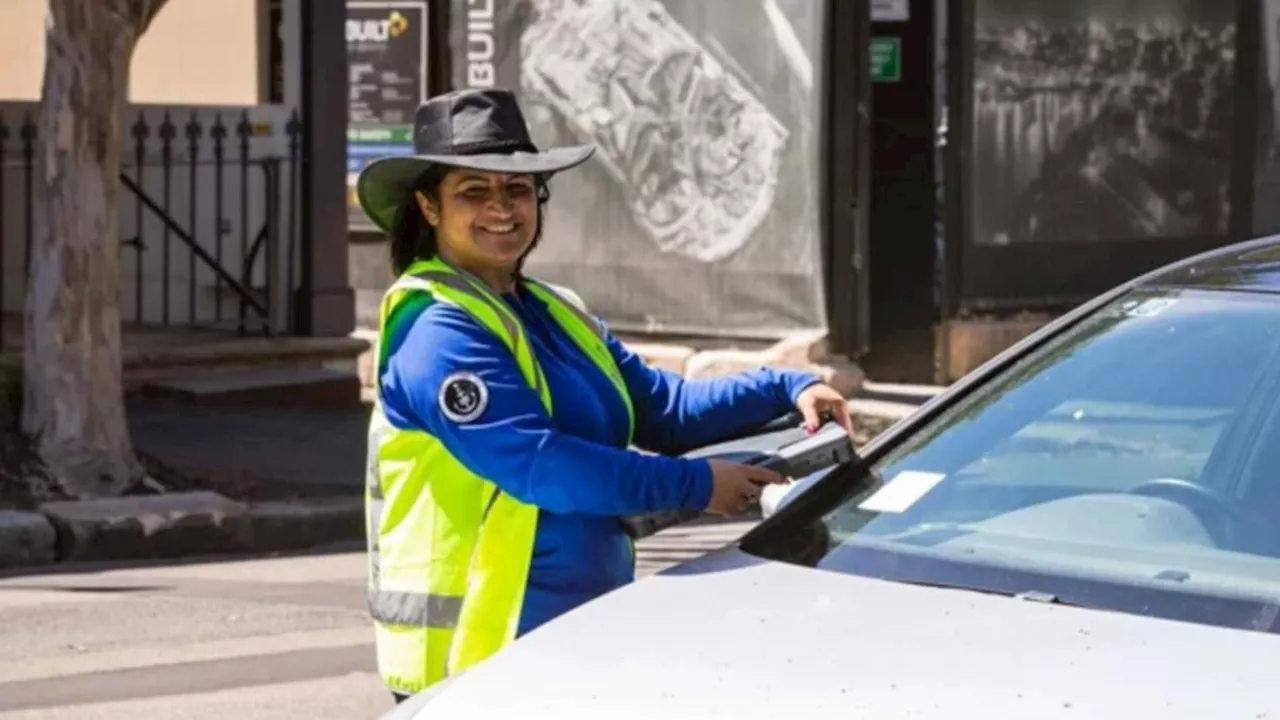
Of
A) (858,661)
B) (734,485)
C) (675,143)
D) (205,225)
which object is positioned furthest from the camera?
(675,143)

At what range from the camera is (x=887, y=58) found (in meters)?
15.4

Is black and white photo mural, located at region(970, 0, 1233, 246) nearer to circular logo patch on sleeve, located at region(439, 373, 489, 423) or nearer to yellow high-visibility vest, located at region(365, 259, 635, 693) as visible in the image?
yellow high-visibility vest, located at region(365, 259, 635, 693)

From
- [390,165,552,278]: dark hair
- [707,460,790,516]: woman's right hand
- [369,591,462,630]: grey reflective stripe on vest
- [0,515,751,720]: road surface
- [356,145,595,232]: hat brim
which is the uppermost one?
[356,145,595,232]: hat brim

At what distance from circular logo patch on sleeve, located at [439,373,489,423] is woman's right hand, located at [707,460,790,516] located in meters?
0.39

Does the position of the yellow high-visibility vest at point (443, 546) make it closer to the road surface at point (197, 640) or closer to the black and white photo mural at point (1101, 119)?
the road surface at point (197, 640)

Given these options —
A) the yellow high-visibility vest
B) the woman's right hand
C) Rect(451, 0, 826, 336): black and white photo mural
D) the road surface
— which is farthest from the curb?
the woman's right hand

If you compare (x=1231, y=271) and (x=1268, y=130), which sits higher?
(x=1268, y=130)

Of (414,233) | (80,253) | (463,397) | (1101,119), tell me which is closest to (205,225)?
(80,253)

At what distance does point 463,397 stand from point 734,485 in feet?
1.51

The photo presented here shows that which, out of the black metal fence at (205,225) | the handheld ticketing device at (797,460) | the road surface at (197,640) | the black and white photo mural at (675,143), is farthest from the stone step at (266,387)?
the handheld ticketing device at (797,460)

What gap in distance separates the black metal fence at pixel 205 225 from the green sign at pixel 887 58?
356 centimetres

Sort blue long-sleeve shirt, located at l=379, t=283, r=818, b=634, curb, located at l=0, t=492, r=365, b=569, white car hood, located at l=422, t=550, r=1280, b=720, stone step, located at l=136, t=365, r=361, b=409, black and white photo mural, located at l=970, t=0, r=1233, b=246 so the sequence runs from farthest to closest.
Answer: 1. black and white photo mural, located at l=970, t=0, r=1233, b=246
2. stone step, located at l=136, t=365, r=361, b=409
3. curb, located at l=0, t=492, r=365, b=569
4. blue long-sleeve shirt, located at l=379, t=283, r=818, b=634
5. white car hood, located at l=422, t=550, r=1280, b=720

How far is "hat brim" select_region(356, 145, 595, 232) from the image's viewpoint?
4125 millimetres

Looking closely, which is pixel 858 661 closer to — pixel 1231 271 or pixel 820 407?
pixel 820 407
